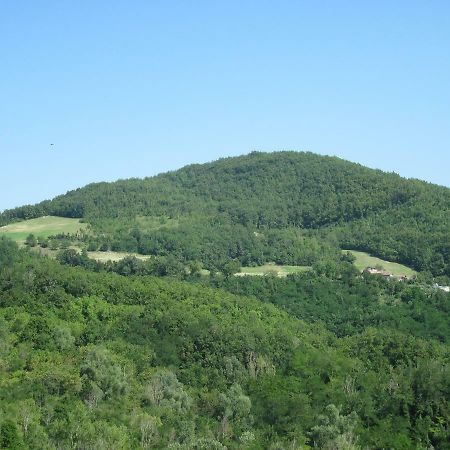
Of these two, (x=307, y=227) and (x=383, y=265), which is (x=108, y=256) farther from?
(x=307, y=227)

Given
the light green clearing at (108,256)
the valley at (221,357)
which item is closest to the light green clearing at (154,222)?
the light green clearing at (108,256)

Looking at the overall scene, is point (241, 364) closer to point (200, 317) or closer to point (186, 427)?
point (200, 317)

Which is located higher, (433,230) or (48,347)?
(433,230)

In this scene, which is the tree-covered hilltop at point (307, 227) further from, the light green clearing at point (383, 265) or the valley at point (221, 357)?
the valley at point (221, 357)

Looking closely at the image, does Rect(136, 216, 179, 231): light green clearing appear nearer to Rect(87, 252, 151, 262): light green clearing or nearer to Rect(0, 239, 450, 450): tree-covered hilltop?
Rect(87, 252, 151, 262): light green clearing

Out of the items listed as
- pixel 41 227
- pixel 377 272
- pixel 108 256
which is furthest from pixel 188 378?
pixel 41 227

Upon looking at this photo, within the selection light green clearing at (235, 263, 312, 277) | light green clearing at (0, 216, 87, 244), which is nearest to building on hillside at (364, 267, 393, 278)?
light green clearing at (235, 263, 312, 277)

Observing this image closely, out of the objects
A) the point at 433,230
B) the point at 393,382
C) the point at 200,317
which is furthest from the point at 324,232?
the point at 393,382
